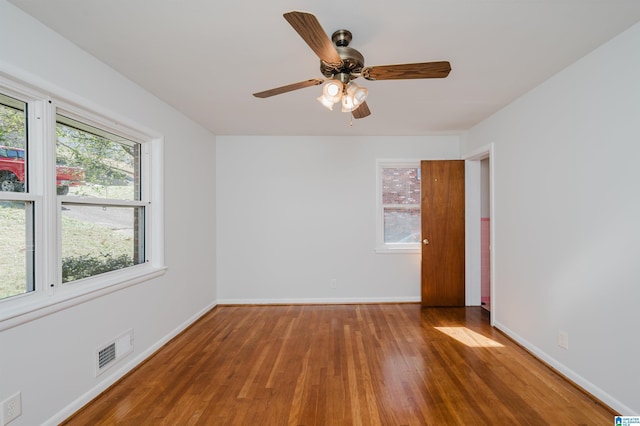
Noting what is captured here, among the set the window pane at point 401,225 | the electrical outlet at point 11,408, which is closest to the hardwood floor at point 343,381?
the electrical outlet at point 11,408

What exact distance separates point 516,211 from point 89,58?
3.96 meters

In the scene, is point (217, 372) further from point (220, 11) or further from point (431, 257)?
point (431, 257)

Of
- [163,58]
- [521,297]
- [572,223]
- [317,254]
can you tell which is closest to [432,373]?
[521,297]

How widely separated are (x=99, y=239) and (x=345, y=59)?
89.1 inches

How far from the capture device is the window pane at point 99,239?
1.96 meters

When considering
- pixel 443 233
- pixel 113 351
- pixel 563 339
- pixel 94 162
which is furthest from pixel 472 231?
pixel 94 162

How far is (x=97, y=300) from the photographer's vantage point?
6.77ft

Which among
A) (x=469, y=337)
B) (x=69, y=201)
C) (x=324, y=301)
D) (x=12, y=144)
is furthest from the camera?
(x=324, y=301)

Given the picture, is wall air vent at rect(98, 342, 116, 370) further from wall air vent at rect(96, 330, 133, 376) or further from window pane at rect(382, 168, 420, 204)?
window pane at rect(382, 168, 420, 204)

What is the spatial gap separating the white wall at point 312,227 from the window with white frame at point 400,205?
0.18 m

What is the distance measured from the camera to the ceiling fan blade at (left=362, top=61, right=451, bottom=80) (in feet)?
5.09

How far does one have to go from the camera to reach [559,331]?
2.34 meters

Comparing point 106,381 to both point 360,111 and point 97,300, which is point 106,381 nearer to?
point 97,300

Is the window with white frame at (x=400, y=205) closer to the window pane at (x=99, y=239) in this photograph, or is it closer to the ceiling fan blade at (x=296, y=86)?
the ceiling fan blade at (x=296, y=86)
